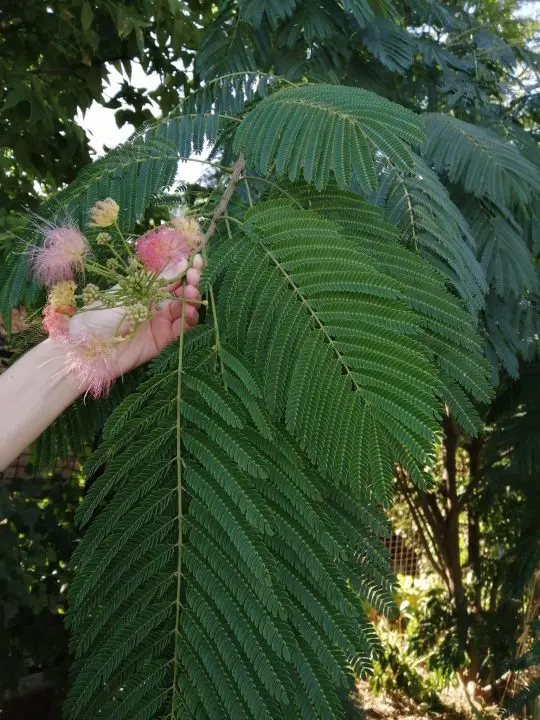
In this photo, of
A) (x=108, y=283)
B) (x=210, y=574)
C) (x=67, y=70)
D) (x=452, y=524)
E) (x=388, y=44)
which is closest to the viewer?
(x=210, y=574)

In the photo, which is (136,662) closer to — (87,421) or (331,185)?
(87,421)

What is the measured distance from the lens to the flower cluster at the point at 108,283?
844 mm

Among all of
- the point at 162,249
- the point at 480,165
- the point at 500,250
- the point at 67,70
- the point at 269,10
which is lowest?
the point at 162,249

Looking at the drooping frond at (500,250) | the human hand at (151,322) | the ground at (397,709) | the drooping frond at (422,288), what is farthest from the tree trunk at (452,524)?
the human hand at (151,322)

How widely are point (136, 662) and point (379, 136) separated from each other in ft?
2.29

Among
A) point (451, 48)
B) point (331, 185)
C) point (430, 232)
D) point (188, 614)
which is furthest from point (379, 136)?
point (451, 48)

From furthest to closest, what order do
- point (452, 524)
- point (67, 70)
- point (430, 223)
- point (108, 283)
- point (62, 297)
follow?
1. point (452, 524)
2. point (67, 70)
3. point (430, 223)
4. point (108, 283)
5. point (62, 297)

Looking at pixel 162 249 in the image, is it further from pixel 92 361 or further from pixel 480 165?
pixel 480 165

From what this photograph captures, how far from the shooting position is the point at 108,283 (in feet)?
3.28

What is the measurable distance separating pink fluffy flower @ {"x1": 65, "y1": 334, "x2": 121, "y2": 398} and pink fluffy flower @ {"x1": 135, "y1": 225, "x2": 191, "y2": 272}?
0.11m

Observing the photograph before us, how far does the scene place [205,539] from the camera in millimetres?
795

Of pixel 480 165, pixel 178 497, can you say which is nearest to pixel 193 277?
pixel 178 497

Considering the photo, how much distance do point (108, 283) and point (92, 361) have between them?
5.5 inches

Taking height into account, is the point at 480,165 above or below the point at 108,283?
above
